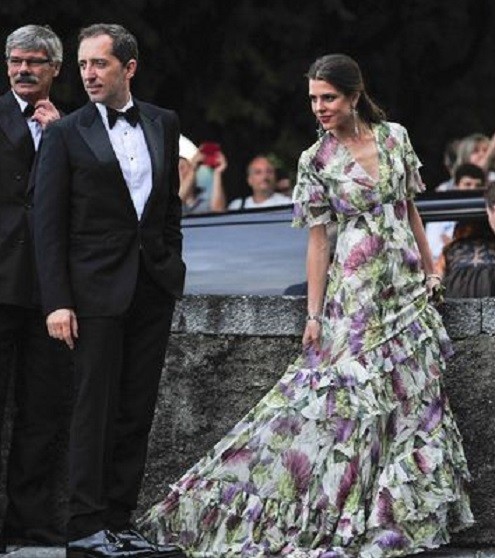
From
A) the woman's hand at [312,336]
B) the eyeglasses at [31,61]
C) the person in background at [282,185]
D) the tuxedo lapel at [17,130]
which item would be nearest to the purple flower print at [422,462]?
the woman's hand at [312,336]

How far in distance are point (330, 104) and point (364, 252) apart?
0.57 m

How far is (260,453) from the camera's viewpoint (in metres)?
8.99

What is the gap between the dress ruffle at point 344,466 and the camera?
8766mm

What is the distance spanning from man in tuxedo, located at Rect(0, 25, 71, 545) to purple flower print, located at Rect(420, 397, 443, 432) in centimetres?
141

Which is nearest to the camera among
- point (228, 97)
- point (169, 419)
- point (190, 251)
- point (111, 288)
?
point (111, 288)

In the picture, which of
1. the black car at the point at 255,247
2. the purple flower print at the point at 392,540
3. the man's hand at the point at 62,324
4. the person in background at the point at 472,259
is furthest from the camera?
the black car at the point at 255,247

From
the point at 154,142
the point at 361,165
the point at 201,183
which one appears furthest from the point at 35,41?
the point at 201,183

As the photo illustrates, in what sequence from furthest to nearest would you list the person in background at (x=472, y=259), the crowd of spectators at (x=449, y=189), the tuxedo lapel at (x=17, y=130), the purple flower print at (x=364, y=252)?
the crowd of spectators at (x=449, y=189), the person in background at (x=472, y=259), the tuxedo lapel at (x=17, y=130), the purple flower print at (x=364, y=252)

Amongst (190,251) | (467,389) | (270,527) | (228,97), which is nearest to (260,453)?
(270,527)

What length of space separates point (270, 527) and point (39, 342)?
113 centimetres

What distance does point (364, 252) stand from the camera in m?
8.94

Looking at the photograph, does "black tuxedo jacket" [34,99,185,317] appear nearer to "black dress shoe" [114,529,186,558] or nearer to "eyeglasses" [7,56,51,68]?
"eyeglasses" [7,56,51,68]

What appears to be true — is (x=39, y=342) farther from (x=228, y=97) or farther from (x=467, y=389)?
(x=228, y=97)

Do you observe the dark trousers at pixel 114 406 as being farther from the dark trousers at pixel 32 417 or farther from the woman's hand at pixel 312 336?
the woman's hand at pixel 312 336
